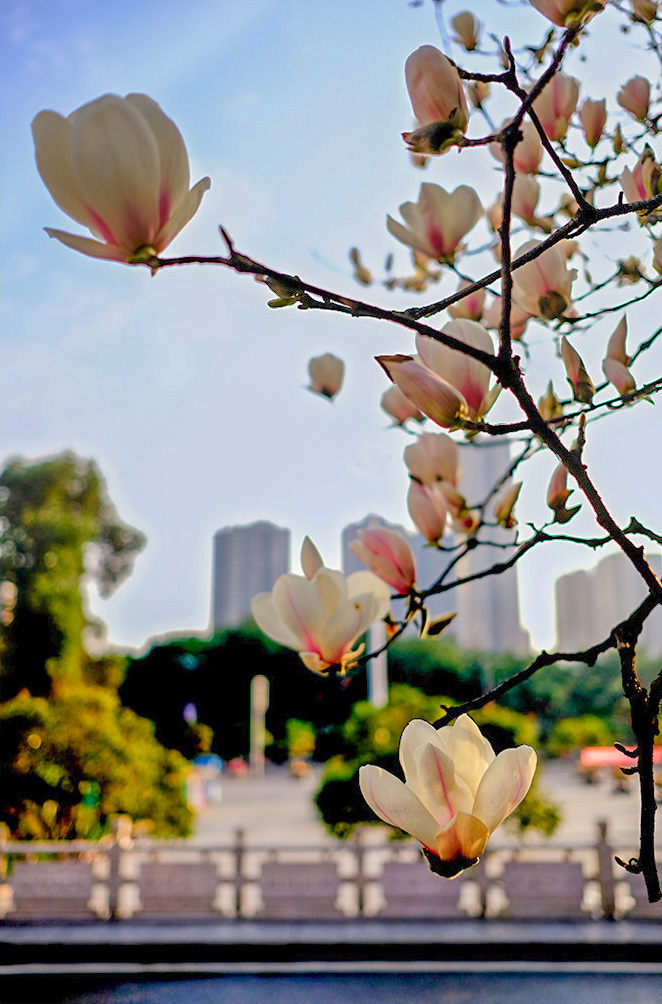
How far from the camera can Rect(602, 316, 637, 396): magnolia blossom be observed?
2.09 ft

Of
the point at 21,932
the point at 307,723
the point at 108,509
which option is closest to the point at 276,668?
the point at 307,723

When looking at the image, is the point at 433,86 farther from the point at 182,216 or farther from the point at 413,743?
the point at 413,743

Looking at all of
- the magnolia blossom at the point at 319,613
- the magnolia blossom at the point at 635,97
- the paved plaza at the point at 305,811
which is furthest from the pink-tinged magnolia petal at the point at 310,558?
the paved plaza at the point at 305,811

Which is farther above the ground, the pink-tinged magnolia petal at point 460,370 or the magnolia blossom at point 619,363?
the magnolia blossom at point 619,363

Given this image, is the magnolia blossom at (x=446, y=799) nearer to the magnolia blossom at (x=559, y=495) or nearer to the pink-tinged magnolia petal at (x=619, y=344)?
the magnolia blossom at (x=559, y=495)

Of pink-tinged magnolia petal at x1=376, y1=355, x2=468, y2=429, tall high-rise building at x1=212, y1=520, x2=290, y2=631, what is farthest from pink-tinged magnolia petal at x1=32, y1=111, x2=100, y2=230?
tall high-rise building at x1=212, y1=520, x2=290, y2=631

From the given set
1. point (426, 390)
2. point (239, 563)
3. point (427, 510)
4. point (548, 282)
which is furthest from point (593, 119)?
point (239, 563)

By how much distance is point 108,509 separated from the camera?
1565 cm

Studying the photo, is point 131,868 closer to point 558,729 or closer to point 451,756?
point 451,756

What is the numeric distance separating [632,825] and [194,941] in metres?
6.46

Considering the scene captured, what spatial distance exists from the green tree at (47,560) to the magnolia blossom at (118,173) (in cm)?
970

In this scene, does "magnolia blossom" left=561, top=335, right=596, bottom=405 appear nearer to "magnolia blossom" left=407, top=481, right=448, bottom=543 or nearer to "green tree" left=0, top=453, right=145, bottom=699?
"magnolia blossom" left=407, top=481, right=448, bottom=543

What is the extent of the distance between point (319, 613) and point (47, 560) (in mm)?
11838

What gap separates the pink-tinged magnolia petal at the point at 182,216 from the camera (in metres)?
0.33
